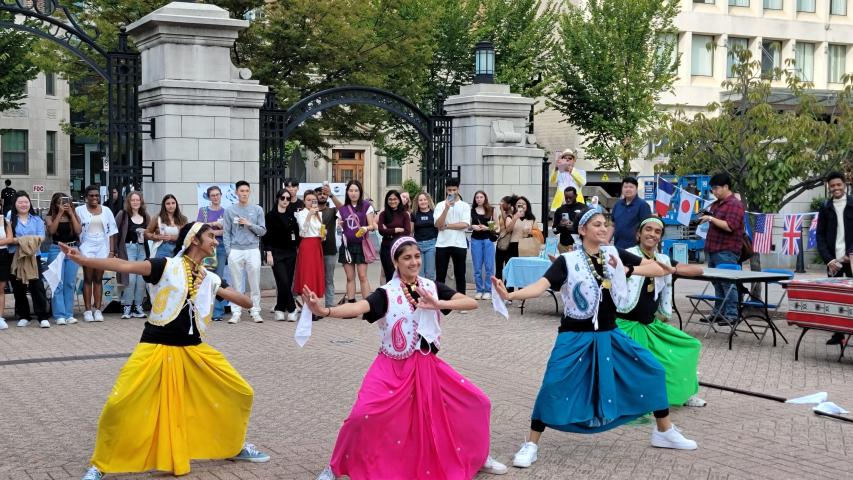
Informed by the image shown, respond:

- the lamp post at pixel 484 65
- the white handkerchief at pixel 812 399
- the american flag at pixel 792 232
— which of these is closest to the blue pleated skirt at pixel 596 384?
the white handkerchief at pixel 812 399

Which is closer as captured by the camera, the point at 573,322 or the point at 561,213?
the point at 573,322

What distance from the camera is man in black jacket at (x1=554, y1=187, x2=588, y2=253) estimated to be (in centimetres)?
1576

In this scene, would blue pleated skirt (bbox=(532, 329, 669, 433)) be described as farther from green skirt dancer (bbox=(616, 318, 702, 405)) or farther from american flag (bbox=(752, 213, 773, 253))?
american flag (bbox=(752, 213, 773, 253))

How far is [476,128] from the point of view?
→ 66.0ft

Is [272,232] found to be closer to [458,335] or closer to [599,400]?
[458,335]

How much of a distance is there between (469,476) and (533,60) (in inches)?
1336

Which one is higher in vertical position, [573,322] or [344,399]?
[573,322]

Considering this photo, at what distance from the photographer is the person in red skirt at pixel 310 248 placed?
14805 millimetres

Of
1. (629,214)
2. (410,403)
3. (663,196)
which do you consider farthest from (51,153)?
(410,403)

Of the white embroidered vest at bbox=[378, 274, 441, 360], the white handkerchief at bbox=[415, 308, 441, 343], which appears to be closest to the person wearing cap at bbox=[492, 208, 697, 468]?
the white handkerchief at bbox=[415, 308, 441, 343]

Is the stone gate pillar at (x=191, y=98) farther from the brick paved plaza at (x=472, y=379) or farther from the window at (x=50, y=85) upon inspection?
the window at (x=50, y=85)

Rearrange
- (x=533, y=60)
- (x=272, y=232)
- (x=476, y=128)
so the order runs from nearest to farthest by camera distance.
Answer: (x=272, y=232)
(x=476, y=128)
(x=533, y=60)

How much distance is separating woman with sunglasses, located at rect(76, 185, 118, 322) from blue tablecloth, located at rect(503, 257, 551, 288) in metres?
5.70

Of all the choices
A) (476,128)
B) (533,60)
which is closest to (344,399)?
(476,128)
